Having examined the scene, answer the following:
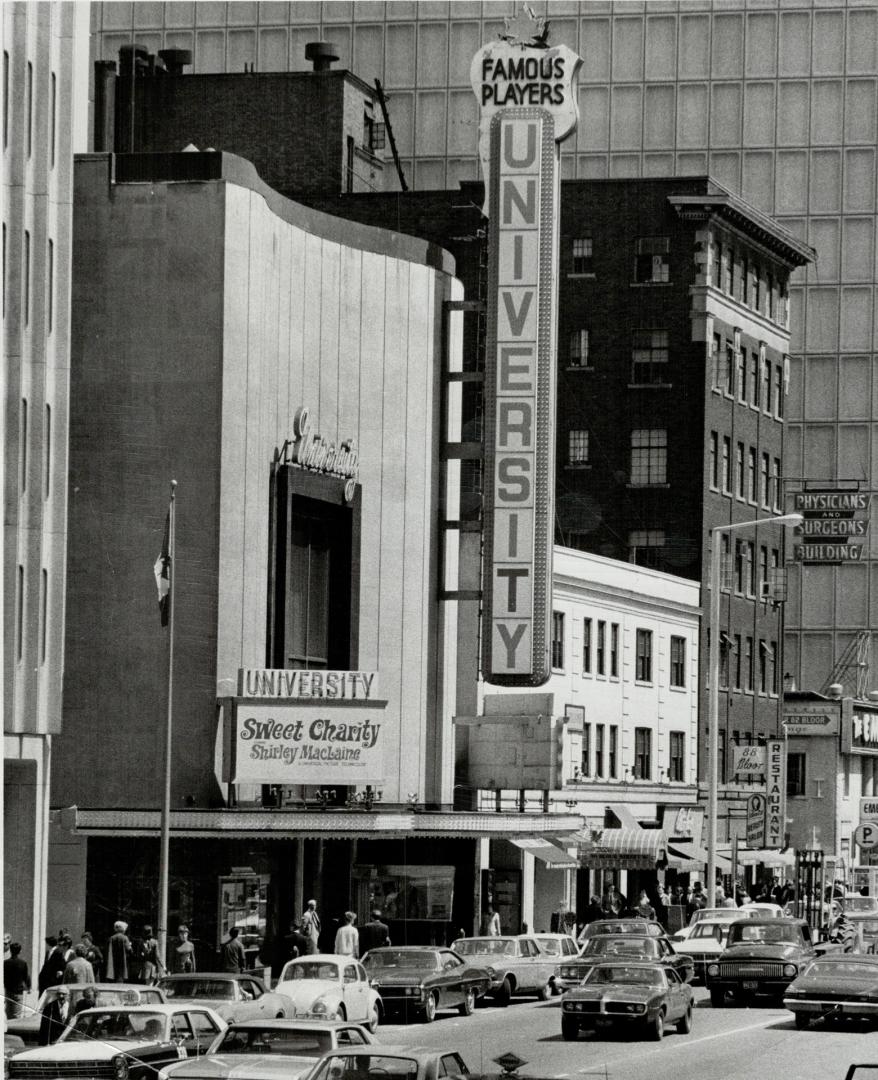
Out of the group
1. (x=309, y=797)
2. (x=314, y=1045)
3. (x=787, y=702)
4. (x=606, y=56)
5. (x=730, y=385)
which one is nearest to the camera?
(x=314, y=1045)

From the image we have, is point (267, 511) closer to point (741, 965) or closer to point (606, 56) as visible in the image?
point (741, 965)

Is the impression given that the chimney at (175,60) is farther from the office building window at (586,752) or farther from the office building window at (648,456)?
→ the office building window at (586,752)

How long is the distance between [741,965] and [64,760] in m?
16.5

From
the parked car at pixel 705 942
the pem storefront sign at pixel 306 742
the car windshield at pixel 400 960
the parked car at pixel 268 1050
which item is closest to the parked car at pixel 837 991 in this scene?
the car windshield at pixel 400 960

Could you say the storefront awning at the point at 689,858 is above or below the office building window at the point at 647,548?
below

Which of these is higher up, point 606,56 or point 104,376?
point 606,56

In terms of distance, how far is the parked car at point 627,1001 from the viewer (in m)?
36.1

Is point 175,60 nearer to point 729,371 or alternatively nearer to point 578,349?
point 578,349

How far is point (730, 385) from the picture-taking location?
92.3 m

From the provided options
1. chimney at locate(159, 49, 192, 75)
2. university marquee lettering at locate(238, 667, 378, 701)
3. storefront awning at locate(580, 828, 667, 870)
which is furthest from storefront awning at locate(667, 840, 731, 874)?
chimney at locate(159, 49, 192, 75)

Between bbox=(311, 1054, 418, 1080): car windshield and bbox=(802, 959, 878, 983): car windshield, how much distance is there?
762 inches

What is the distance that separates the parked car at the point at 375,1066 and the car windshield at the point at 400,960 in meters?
18.7

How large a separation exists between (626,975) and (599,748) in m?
38.6

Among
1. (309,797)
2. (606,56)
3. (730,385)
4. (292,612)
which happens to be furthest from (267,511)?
(606,56)
